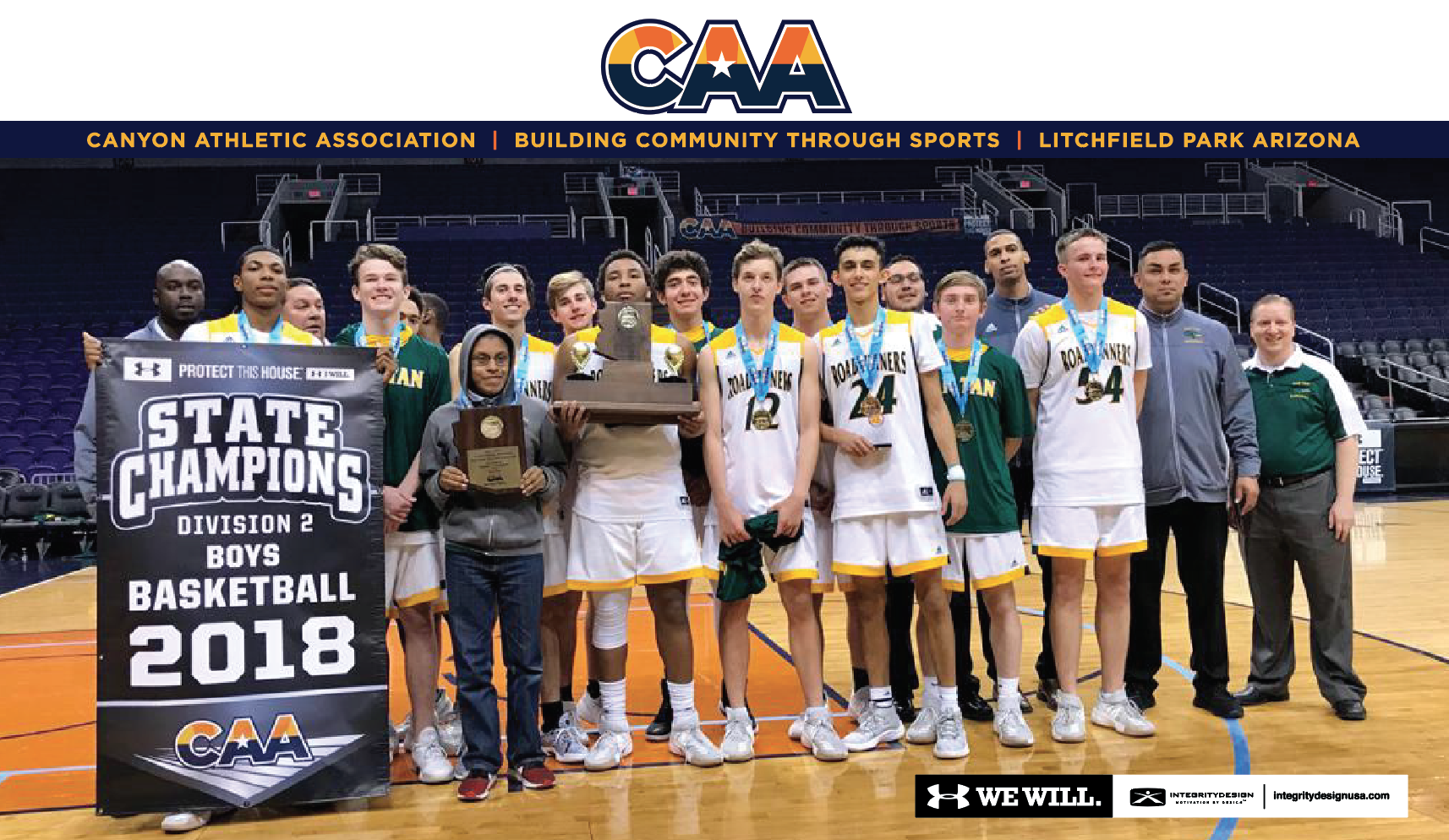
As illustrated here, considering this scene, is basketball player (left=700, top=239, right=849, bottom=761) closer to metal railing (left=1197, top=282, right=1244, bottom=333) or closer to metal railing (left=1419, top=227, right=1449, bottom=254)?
metal railing (left=1197, top=282, right=1244, bottom=333)

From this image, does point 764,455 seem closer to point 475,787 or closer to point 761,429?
point 761,429

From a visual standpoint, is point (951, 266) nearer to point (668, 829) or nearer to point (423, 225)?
point (423, 225)

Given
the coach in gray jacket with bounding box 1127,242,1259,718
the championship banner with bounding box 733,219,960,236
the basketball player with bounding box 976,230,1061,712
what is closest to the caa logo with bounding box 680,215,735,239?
the championship banner with bounding box 733,219,960,236

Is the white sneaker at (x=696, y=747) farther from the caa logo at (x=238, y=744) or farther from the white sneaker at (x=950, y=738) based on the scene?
the caa logo at (x=238, y=744)

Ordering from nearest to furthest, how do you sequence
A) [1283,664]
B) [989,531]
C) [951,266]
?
[989,531] < [1283,664] < [951,266]

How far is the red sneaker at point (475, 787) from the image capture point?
369 cm

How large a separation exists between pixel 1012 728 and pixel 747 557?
3.83ft

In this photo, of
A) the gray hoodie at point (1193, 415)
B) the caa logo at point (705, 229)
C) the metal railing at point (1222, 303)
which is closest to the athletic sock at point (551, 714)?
the gray hoodie at point (1193, 415)

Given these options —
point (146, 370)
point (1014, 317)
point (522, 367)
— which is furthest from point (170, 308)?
point (1014, 317)

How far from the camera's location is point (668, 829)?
3385 millimetres

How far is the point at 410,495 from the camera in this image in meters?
3.92

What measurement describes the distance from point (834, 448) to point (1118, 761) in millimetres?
1482
